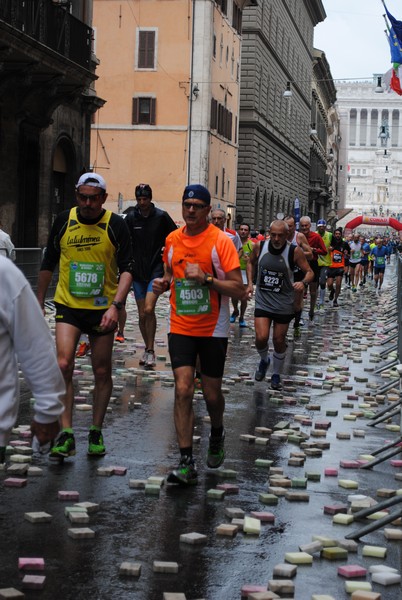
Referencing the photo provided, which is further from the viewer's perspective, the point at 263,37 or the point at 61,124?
the point at 263,37

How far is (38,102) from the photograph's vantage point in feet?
87.2

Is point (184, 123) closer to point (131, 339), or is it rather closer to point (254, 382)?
point (131, 339)

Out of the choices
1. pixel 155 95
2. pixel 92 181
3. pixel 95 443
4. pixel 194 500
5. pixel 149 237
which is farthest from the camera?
pixel 155 95

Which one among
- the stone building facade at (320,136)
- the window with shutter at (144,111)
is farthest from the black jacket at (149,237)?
the stone building facade at (320,136)

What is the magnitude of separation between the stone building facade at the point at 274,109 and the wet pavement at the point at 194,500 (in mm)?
42224

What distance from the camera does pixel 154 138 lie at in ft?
152

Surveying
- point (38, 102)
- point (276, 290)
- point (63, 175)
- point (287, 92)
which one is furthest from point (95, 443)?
point (287, 92)

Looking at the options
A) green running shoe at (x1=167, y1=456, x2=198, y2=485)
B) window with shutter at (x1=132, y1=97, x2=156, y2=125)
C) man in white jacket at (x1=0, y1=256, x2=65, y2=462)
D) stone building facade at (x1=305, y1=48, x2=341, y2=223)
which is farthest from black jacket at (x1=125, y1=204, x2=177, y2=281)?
stone building facade at (x1=305, y1=48, x2=341, y2=223)

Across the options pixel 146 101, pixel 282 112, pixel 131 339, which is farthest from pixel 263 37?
pixel 131 339

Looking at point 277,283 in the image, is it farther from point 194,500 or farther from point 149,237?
point 194,500

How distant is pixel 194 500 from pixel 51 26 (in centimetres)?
1940

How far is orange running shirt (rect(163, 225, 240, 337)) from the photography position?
24.1ft

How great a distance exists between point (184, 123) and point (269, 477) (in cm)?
3951

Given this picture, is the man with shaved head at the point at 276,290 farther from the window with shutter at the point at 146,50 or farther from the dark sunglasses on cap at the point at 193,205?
the window with shutter at the point at 146,50
